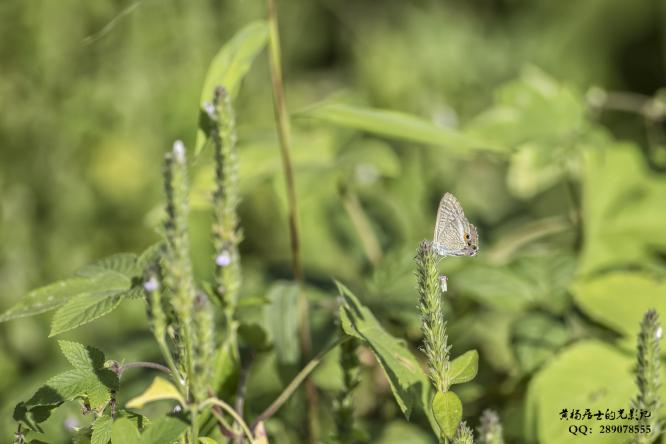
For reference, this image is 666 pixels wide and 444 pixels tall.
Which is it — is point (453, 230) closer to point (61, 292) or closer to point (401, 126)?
point (401, 126)

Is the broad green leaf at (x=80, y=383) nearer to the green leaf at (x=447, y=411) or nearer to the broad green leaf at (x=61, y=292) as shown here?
the broad green leaf at (x=61, y=292)

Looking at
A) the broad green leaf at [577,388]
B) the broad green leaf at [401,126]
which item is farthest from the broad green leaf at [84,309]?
the broad green leaf at [577,388]

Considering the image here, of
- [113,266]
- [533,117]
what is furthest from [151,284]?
[533,117]

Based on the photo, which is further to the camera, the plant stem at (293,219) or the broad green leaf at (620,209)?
the broad green leaf at (620,209)

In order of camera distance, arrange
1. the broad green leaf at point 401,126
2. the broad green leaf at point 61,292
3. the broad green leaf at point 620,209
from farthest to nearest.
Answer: the broad green leaf at point 620,209 < the broad green leaf at point 401,126 < the broad green leaf at point 61,292

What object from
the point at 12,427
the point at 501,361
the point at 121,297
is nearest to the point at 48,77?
the point at 12,427

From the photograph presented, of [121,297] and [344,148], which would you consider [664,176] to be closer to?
[344,148]

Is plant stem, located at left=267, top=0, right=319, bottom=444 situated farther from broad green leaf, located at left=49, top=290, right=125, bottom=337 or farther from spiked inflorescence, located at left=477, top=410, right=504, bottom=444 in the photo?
spiked inflorescence, located at left=477, top=410, right=504, bottom=444

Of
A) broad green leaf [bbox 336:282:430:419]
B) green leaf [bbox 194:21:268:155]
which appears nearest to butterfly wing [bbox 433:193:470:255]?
broad green leaf [bbox 336:282:430:419]
